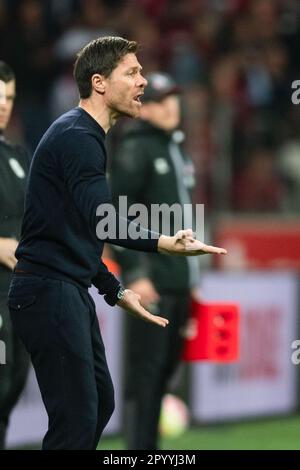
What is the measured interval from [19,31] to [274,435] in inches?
184

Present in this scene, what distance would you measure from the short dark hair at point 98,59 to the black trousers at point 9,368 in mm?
1342

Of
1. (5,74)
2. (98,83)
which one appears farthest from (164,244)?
(5,74)

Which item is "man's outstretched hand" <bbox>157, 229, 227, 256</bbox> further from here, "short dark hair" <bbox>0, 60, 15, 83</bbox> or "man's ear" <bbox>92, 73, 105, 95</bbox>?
"short dark hair" <bbox>0, 60, 15, 83</bbox>

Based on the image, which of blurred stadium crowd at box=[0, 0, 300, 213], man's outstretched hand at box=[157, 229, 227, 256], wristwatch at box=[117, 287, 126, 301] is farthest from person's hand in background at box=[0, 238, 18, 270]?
blurred stadium crowd at box=[0, 0, 300, 213]

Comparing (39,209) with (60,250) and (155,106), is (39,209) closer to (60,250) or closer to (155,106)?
(60,250)

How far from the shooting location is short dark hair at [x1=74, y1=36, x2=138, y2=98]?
15.5 ft

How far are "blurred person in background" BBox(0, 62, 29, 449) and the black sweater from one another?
3.53ft

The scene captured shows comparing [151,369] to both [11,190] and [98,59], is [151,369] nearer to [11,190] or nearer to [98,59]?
[11,190]

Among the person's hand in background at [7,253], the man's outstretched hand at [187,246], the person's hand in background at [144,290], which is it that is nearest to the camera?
the man's outstretched hand at [187,246]

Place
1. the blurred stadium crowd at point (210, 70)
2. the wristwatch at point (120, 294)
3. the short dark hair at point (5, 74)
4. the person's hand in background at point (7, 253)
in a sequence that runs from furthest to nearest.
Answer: the blurred stadium crowd at point (210, 70) < the short dark hair at point (5, 74) < the person's hand in background at point (7, 253) < the wristwatch at point (120, 294)

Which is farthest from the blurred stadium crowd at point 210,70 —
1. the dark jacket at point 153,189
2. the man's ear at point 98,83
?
the man's ear at point 98,83

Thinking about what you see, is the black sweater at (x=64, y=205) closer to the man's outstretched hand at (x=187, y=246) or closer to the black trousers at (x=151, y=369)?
the man's outstretched hand at (x=187, y=246)

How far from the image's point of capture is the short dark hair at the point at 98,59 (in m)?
4.73

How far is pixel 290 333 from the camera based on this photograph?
9.57m
